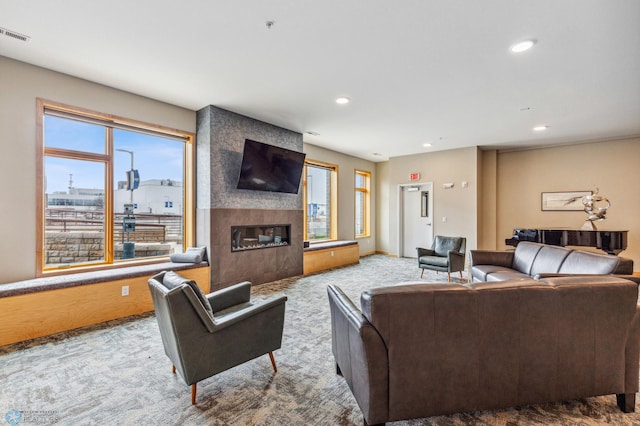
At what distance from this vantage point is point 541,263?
3781 mm

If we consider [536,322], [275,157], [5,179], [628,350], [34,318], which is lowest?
[34,318]

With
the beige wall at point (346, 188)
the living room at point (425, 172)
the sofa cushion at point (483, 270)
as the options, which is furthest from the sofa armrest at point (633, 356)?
the beige wall at point (346, 188)

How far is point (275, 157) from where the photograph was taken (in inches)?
200

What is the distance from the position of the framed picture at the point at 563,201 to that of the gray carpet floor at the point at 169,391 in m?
Result: 5.64

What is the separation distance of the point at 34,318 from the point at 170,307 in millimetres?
2232

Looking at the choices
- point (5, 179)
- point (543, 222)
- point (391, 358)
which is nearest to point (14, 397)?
point (5, 179)

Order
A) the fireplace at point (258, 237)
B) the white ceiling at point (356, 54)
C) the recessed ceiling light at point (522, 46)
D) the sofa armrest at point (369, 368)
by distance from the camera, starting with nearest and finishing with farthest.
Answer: the sofa armrest at point (369, 368)
the white ceiling at point (356, 54)
the recessed ceiling light at point (522, 46)
the fireplace at point (258, 237)

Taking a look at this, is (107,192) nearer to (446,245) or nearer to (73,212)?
(73,212)

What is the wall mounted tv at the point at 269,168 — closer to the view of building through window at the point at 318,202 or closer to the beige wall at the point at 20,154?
the view of building through window at the point at 318,202

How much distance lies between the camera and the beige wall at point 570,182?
5.80 meters

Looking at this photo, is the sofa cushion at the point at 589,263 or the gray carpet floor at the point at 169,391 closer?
the gray carpet floor at the point at 169,391

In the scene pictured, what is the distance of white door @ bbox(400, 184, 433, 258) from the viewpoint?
7.55 metres

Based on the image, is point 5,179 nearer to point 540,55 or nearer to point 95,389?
point 95,389

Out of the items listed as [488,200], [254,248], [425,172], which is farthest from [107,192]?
[488,200]
